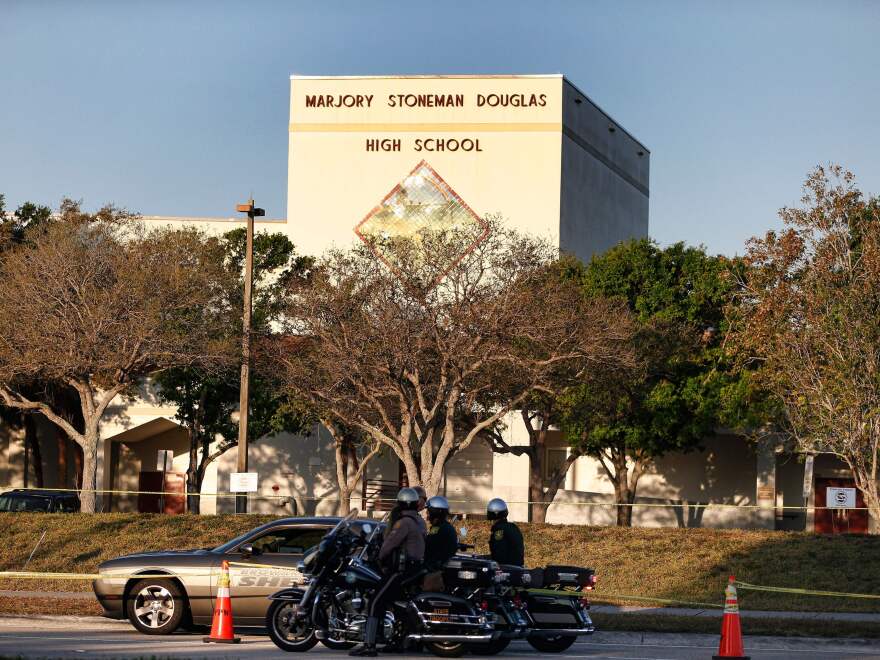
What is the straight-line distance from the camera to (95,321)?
34344mm

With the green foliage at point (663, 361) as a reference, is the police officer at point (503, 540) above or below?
below

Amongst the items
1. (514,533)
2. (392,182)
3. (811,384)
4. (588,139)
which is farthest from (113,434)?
(514,533)

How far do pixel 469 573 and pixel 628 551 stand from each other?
14.8 meters

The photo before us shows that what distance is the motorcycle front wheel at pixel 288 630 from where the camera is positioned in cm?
1451

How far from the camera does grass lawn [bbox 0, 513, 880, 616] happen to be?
25922mm

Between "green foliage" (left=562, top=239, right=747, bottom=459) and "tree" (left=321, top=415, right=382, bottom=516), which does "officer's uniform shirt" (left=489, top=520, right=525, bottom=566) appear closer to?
"green foliage" (left=562, top=239, right=747, bottom=459)

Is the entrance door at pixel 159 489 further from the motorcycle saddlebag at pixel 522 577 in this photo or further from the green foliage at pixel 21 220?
the motorcycle saddlebag at pixel 522 577

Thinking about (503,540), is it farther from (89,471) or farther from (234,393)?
(234,393)

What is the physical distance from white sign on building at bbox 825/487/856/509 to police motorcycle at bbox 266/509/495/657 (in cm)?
1813

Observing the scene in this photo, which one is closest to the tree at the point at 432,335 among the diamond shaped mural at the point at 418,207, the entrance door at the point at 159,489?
the diamond shaped mural at the point at 418,207

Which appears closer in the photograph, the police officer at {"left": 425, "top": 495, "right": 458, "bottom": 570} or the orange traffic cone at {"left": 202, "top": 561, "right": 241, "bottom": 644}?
the police officer at {"left": 425, "top": 495, "right": 458, "bottom": 570}

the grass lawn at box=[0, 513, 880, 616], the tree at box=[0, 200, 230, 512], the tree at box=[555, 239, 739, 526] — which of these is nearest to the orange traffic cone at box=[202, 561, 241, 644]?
the grass lawn at box=[0, 513, 880, 616]

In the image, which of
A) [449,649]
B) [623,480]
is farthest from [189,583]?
[623,480]

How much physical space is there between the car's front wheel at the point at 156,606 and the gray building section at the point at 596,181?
138 ft
